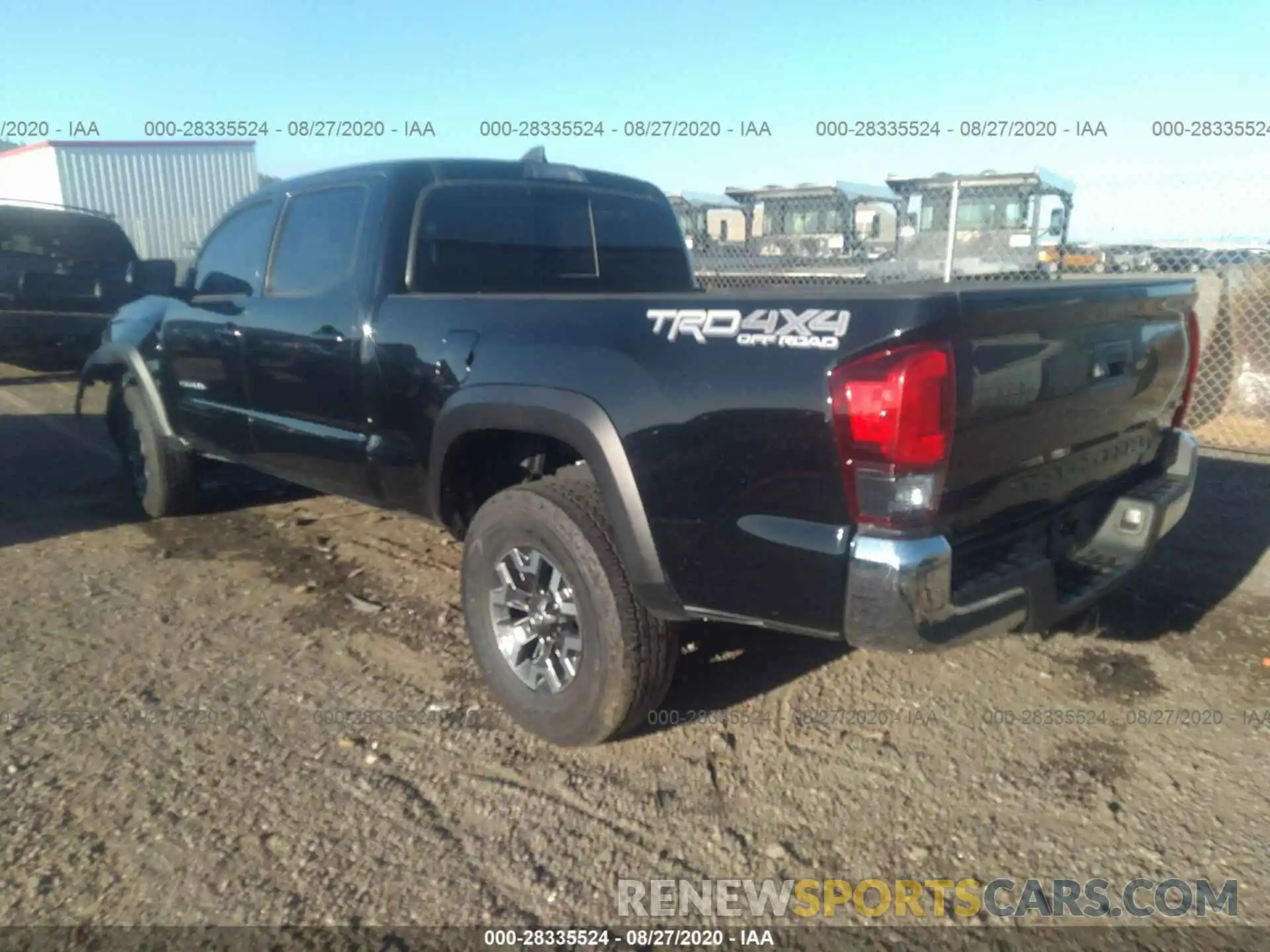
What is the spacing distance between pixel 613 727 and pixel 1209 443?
246 inches

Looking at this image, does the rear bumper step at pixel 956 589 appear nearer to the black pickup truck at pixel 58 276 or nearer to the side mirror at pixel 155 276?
the side mirror at pixel 155 276

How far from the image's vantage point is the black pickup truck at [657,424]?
2.23m

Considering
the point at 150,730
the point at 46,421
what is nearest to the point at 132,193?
the point at 46,421

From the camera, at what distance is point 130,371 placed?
5.38 metres

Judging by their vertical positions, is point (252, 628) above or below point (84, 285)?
below

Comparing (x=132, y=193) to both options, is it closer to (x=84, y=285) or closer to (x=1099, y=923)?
(x=84, y=285)

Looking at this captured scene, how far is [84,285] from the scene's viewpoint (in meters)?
9.91

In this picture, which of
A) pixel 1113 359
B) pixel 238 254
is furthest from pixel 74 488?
pixel 1113 359

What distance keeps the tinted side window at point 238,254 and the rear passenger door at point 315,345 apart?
0.14 meters

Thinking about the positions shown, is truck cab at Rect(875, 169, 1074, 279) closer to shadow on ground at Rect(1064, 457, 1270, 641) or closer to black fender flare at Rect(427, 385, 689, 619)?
shadow on ground at Rect(1064, 457, 1270, 641)

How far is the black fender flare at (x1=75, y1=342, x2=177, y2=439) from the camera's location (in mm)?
5121

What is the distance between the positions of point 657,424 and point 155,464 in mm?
3888

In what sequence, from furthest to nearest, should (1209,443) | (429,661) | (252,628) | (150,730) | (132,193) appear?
(132,193)
(1209,443)
(252,628)
(429,661)
(150,730)

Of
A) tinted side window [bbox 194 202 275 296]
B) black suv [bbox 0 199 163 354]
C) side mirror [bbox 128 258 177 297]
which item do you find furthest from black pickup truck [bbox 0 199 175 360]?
tinted side window [bbox 194 202 275 296]
